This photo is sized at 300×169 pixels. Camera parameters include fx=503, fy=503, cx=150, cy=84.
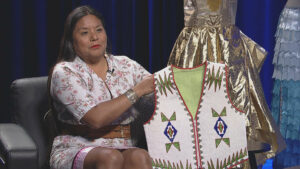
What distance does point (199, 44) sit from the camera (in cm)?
256

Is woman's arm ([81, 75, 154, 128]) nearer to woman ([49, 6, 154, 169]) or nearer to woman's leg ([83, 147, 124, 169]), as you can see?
woman ([49, 6, 154, 169])

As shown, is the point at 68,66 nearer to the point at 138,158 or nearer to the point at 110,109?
the point at 110,109

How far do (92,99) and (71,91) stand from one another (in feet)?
0.33

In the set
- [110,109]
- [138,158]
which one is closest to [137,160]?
[138,158]

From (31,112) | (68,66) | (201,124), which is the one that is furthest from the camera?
(31,112)

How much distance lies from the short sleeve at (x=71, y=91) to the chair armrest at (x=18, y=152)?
230 mm

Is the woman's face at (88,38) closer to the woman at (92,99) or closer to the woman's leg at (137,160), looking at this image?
the woman at (92,99)

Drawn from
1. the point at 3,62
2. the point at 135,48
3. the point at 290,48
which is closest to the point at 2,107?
the point at 3,62

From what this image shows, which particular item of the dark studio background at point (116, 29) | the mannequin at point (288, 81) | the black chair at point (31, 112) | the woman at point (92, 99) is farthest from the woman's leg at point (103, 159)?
the mannequin at point (288, 81)

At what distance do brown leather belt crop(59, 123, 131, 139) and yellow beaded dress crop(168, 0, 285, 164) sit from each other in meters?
0.48

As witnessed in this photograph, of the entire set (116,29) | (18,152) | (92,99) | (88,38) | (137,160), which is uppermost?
(88,38)

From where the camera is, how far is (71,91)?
2.23 meters

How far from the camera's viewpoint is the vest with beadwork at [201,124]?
217 cm

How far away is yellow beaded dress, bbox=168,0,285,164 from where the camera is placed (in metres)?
2.54
